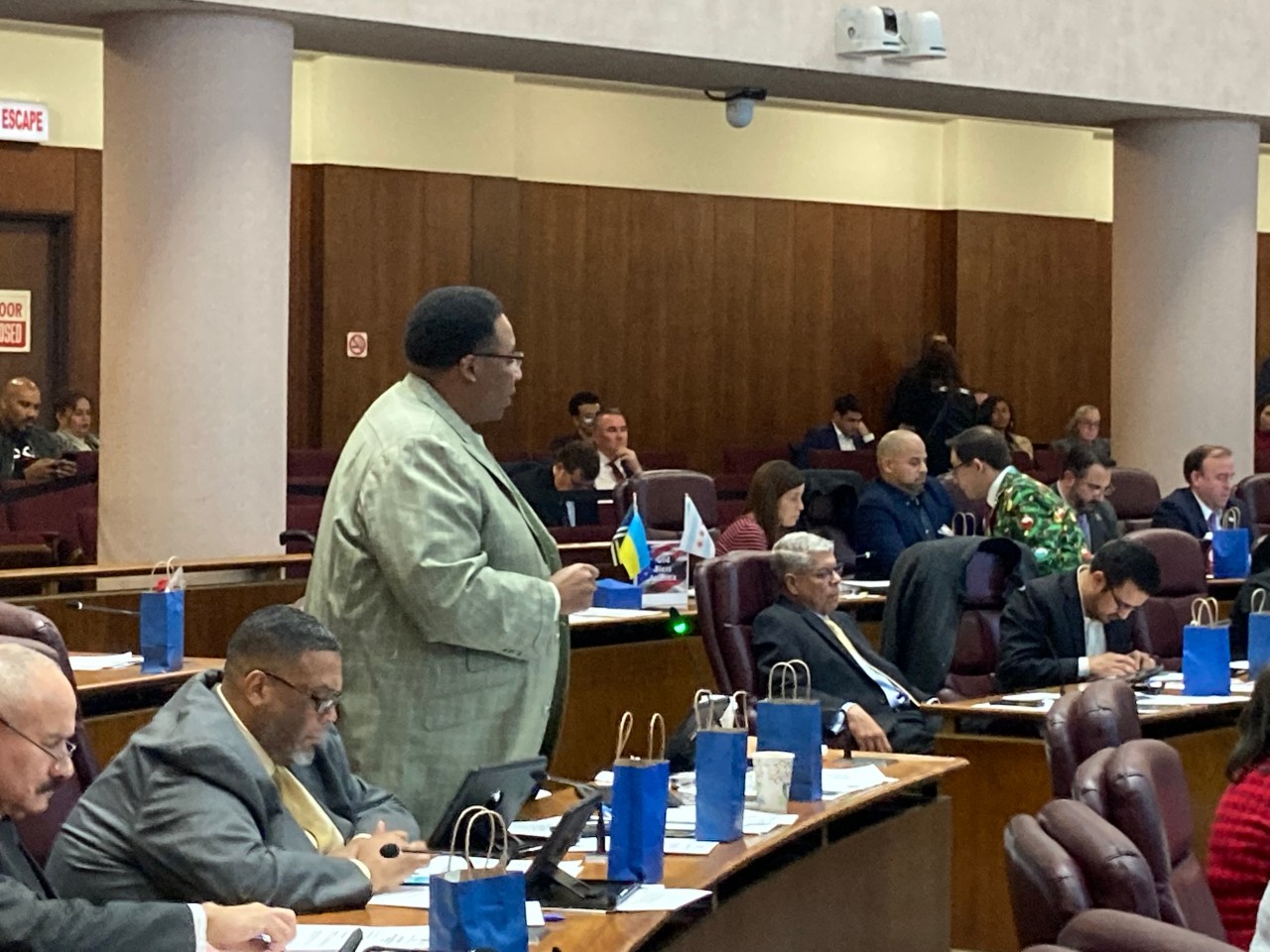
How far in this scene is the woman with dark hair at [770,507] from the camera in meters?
8.42

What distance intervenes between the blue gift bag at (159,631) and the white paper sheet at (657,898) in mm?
2681

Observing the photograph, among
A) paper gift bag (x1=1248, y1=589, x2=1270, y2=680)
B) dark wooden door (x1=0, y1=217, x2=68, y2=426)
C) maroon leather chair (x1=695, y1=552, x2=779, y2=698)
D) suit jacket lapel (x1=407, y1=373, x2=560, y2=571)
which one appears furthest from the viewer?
dark wooden door (x1=0, y1=217, x2=68, y2=426)

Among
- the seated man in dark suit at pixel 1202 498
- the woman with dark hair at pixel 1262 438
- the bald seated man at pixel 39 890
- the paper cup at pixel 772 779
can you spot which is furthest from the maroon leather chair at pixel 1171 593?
the woman with dark hair at pixel 1262 438

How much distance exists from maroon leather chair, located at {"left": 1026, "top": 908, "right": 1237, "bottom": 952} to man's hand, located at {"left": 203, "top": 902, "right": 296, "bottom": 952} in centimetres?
111

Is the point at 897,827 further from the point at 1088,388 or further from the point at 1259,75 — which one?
the point at 1088,388

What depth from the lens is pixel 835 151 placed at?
16.6 meters

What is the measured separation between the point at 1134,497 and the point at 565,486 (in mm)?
2868

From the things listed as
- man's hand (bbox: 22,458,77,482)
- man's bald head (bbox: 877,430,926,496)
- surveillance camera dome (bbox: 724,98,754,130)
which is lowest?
man's hand (bbox: 22,458,77,482)

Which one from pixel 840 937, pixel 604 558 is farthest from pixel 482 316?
pixel 604 558

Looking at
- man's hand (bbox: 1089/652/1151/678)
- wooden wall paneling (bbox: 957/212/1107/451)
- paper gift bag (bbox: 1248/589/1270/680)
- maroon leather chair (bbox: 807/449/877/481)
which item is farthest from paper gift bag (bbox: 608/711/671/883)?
wooden wall paneling (bbox: 957/212/1107/451)

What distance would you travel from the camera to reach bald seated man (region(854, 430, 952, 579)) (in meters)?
9.23

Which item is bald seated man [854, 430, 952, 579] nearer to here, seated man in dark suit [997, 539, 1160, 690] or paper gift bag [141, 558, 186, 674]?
seated man in dark suit [997, 539, 1160, 690]

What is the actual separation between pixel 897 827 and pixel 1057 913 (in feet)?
7.31

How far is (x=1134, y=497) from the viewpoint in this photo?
1098 cm
